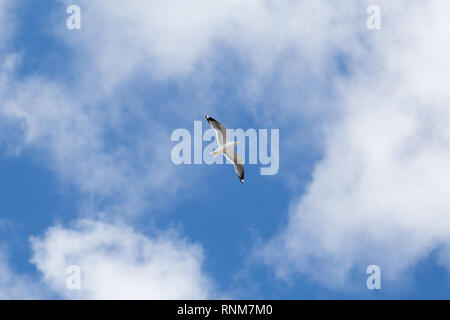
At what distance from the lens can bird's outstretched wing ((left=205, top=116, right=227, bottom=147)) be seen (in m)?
35.9

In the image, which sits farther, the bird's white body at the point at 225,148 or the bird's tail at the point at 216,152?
the bird's white body at the point at 225,148

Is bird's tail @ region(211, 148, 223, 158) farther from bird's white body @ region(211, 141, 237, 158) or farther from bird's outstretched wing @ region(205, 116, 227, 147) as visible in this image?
bird's outstretched wing @ region(205, 116, 227, 147)

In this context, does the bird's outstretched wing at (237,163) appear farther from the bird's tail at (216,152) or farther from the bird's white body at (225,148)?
the bird's tail at (216,152)

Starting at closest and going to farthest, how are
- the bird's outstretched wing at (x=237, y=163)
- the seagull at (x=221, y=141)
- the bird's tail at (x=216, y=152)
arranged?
1. the bird's tail at (x=216, y=152)
2. the seagull at (x=221, y=141)
3. the bird's outstretched wing at (x=237, y=163)

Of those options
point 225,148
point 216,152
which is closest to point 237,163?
point 225,148

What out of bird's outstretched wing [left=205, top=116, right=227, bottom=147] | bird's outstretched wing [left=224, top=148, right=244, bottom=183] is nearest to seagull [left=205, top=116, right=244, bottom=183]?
bird's outstretched wing [left=205, top=116, right=227, bottom=147]

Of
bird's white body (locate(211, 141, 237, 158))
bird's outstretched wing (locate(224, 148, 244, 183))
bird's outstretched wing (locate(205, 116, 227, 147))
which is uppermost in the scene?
bird's outstretched wing (locate(205, 116, 227, 147))

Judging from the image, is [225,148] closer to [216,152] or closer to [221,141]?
[221,141]

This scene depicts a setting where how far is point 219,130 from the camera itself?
36.0m

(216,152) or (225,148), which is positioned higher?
(225,148)

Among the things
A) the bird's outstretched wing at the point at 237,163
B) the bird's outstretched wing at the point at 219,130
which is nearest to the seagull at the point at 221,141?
the bird's outstretched wing at the point at 219,130

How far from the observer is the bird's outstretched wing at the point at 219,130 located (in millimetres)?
35938
